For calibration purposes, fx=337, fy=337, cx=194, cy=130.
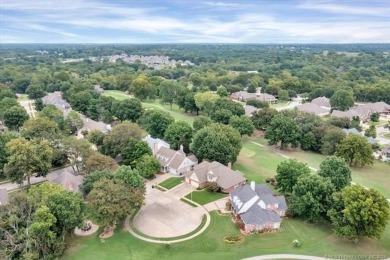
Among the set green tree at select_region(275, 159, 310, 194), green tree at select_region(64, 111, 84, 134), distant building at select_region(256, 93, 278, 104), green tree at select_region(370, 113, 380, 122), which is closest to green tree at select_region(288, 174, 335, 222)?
green tree at select_region(275, 159, 310, 194)

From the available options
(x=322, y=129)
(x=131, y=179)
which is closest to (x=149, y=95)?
(x=322, y=129)

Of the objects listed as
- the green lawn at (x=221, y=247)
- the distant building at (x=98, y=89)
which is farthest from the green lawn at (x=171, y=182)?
the distant building at (x=98, y=89)

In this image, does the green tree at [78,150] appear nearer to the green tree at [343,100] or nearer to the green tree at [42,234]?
the green tree at [42,234]

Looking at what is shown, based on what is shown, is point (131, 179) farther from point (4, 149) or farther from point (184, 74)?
point (184, 74)

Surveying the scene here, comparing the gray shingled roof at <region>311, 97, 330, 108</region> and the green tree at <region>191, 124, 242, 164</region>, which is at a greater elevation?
the green tree at <region>191, 124, 242, 164</region>

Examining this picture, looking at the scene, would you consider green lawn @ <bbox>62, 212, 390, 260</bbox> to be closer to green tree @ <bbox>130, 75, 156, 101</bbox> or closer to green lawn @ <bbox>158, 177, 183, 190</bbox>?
green lawn @ <bbox>158, 177, 183, 190</bbox>

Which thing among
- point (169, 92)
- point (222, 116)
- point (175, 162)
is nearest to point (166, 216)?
point (175, 162)

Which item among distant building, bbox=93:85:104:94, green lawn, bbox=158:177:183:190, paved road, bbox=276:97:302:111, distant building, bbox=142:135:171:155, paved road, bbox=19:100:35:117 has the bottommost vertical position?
green lawn, bbox=158:177:183:190

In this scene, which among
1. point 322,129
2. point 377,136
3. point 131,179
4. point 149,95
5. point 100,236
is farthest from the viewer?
point 149,95
